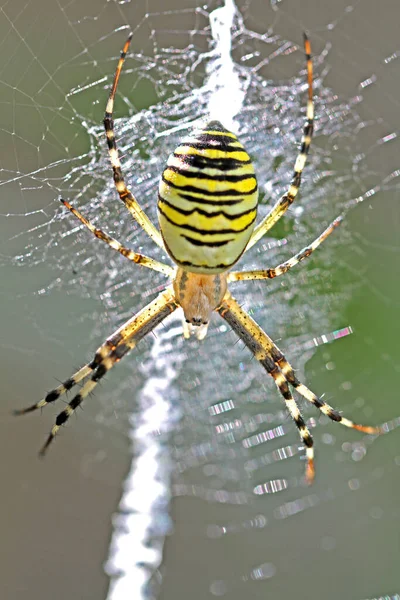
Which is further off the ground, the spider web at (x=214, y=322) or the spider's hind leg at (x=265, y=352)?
the spider web at (x=214, y=322)

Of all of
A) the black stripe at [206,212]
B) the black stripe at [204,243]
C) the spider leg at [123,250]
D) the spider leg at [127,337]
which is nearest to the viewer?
the black stripe at [206,212]

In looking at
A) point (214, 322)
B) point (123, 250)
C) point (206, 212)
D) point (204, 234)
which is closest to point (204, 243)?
point (204, 234)

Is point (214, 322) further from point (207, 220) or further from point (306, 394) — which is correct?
point (207, 220)

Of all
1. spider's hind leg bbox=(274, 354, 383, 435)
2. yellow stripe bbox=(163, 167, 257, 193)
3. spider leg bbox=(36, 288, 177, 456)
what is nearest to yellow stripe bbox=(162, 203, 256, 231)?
yellow stripe bbox=(163, 167, 257, 193)

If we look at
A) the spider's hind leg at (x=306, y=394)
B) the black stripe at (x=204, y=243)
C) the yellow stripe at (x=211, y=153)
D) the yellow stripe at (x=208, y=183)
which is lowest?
the spider's hind leg at (x=306, y=394)

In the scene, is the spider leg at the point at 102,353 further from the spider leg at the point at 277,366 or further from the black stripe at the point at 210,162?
the black stripe at the point at 210,162

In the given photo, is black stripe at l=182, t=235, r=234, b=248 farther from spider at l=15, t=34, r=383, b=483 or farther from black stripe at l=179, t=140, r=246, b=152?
black stripe at l=179, t=140, r=246, b=152

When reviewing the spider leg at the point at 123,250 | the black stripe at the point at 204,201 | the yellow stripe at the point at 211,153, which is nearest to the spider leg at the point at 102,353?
the spider leg at the point at 123,250
